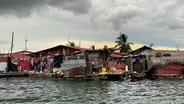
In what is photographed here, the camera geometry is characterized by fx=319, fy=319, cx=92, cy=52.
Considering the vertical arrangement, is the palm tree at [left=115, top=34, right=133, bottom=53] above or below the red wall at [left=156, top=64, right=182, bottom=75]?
above

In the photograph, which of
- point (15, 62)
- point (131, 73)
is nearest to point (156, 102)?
point (131, 73)

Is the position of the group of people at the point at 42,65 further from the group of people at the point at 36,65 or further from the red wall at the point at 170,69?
the red wall at the point at 170,69

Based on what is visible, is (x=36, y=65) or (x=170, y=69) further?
(x=36, y=65)

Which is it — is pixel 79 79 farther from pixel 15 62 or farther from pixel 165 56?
pixel 15 62

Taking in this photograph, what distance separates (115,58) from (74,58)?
29.1 ft

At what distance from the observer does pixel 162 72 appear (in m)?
46.5

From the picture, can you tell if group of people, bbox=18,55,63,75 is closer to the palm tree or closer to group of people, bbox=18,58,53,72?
group of people, bbox=18,58,53,72

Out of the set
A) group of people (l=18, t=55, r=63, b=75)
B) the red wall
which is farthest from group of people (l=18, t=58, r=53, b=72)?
the red wall

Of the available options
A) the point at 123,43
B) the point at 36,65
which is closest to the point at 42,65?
the point at 36,65

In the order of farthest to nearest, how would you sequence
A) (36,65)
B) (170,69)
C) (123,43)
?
(123,43) → (36,65) → (170,69)

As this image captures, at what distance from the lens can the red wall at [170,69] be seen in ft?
153

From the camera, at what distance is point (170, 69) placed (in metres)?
46.9

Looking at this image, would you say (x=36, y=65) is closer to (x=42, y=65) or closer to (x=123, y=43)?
(x=42, y=65)

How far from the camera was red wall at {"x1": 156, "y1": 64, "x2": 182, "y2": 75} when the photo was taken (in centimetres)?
4653
